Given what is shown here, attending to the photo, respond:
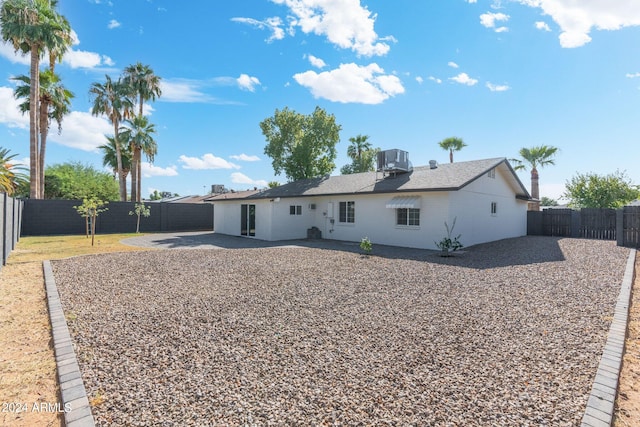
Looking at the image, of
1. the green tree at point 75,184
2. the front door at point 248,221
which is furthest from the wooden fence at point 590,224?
the green tree at point 75,184

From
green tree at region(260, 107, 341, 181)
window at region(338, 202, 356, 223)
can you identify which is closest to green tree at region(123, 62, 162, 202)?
green tree at region(260, 107, 341, 181)

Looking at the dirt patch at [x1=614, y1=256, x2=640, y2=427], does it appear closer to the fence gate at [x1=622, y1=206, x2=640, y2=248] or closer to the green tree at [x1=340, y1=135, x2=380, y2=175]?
the fence gate at [x1=622, y1=206, x2=640, y2=248]

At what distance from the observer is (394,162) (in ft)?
58.4

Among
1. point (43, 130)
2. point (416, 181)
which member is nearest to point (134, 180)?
point (43, 130)

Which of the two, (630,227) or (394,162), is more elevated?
(394,162)

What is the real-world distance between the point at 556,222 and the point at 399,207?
14688mm

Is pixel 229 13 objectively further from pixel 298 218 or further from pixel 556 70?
pixel 556 70

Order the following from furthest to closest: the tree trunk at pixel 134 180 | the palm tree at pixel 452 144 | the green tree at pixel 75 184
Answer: the palm tree at pixel 452 144 → the green tree at pixel 75 184 → the tree trunk at pixel 134 180

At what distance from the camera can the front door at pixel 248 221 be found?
21.3 meters

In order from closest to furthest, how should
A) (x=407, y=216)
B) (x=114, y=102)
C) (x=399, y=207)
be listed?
(x=399, y=207)
(x=407, y=216)
(x=114, y=102)

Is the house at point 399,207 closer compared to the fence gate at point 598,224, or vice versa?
the house at point 399,207

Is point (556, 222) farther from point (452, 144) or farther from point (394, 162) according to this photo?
point (452, 144)

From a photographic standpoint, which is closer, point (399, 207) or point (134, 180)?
point (399, 207)

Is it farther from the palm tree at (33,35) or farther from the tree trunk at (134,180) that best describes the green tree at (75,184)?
the palm tree at (33,35)
